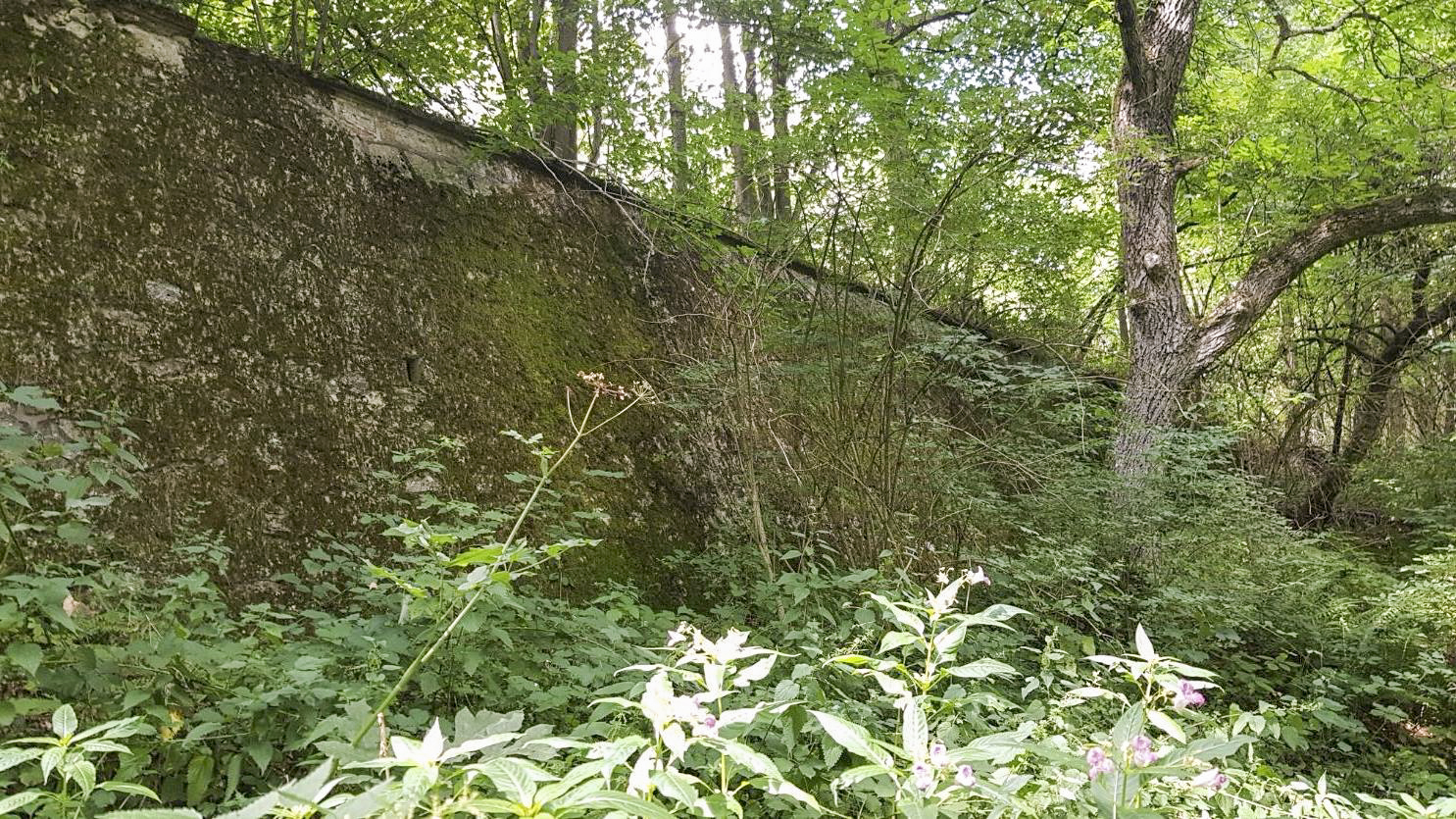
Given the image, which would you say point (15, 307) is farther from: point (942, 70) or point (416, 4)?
point (942, 70)

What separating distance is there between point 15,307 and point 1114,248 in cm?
779

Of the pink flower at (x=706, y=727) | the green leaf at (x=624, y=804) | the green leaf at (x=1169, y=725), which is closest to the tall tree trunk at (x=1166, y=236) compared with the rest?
the green leaf at (x=1169, y=725)

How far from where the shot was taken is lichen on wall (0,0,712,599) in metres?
2.59

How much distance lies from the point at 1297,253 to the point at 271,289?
256 inches

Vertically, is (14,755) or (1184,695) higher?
(1184,695)

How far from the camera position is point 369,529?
2.98 meters

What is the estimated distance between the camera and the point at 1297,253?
17.2ft

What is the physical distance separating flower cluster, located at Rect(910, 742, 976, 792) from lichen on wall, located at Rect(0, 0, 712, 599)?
2.65m

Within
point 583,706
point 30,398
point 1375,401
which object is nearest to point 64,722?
point 30,398

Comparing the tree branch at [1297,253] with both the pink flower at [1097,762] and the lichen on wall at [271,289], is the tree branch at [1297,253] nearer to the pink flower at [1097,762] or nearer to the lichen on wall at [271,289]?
the lichen on wall at [271,289]

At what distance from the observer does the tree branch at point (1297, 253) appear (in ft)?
16.6

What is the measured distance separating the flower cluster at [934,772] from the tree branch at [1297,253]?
17.4 feet

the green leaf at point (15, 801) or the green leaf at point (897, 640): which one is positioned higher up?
the green leaf at point (897, 640)

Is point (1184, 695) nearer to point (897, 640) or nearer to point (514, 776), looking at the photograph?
point (897, 640)
